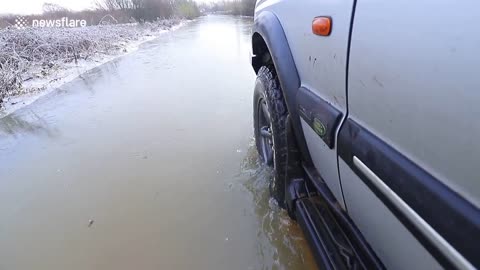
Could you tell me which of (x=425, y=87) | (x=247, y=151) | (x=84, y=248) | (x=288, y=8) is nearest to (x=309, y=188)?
(x=288, y=8)

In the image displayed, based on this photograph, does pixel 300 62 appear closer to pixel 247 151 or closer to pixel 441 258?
pixel 441 258

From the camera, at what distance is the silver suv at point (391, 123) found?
1.74 ft

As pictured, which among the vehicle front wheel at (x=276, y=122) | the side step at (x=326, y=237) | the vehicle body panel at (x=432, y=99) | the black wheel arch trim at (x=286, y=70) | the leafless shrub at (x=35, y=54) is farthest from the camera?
the leafless shrub at (x=35, y=54)

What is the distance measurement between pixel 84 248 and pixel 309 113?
177 centimetres

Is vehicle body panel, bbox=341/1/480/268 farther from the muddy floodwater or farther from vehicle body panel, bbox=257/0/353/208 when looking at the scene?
the muddy floodwater

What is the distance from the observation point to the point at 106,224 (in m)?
2.07

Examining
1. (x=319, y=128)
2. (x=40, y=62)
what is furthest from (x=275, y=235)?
(x=40, y=62)

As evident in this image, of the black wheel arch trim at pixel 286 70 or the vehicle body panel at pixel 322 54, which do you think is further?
the black wheel arch trim at pixel 286 70

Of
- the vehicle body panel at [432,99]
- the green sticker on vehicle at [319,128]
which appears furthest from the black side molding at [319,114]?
the vehicle body panel at [432,99]

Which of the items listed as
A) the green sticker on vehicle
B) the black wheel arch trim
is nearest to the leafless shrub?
the black wheel arch trim

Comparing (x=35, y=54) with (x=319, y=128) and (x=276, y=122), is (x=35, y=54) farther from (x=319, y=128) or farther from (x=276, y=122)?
(x=319, y=128)

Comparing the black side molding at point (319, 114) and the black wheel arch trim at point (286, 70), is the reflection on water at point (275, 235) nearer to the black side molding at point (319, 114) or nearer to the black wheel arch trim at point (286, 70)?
the black wheel arch trim at point (286, 70)

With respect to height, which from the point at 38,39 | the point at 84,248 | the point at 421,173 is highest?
the point at 38,39

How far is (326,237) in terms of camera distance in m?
1.29
